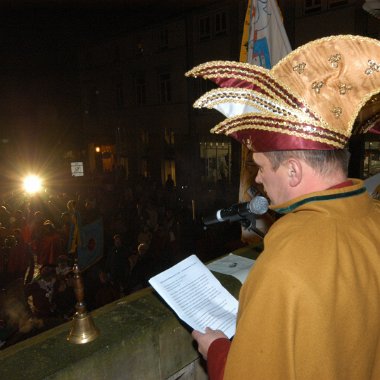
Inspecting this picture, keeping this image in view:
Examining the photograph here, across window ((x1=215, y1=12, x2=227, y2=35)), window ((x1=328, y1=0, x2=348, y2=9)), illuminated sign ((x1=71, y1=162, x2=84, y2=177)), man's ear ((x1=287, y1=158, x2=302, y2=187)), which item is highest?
window ((x1=215, y1=12, x2=227, y2=35))

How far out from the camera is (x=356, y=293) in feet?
4.09

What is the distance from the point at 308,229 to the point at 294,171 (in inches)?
10.8

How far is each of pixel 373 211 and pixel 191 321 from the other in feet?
3.07

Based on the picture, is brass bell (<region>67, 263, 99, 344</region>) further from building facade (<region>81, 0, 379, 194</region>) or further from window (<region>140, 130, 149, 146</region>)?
window (<region>140, 130, 149, 146</region>)

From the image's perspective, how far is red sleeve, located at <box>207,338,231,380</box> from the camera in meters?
1.43

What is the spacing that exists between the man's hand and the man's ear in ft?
2.42

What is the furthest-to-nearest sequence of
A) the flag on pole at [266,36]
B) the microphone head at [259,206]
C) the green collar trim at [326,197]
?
the flag on pole at [266,36], the microphone head at [259,206], the green collar trim at [326,197]

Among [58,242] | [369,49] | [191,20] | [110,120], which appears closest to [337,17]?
[191,20]

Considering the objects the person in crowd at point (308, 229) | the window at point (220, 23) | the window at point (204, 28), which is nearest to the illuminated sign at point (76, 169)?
the window at point (204, 28)

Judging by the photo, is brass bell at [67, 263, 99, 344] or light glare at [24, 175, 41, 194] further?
light glare at [24, 175, 41, 194]

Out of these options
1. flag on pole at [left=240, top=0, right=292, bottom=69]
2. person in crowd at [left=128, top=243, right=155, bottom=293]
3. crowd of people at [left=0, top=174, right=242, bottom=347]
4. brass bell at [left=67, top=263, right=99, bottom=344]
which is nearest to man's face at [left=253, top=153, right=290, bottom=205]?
brass bell at [left=67, top=263, right=99, bottom=344]

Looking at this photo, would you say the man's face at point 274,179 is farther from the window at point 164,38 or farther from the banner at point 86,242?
the window at point 164,38

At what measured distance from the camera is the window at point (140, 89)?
24672mm

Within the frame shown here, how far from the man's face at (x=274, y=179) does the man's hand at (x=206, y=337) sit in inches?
25.1
